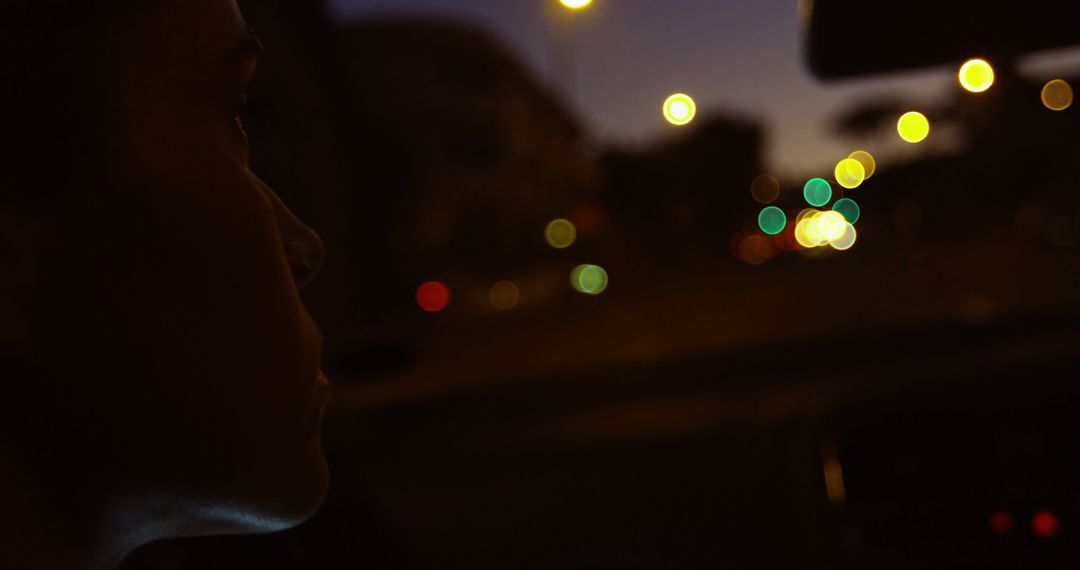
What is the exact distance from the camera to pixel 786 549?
387 centimetres

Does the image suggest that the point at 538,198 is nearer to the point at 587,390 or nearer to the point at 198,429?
the point at 587,390

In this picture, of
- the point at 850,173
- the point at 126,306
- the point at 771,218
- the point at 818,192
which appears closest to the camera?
the point at 126,306

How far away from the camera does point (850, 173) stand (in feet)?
17.8

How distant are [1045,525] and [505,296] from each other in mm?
Answer: 15253

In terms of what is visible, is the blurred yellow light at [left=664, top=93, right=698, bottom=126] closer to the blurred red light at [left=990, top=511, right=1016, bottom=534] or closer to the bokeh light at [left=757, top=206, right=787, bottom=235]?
the blurred red light at [left=990, top=511, right=1016, bottom=534]

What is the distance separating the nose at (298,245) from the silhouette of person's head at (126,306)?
5.7 inches

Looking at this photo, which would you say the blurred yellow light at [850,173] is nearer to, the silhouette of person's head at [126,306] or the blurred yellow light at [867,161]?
the blurred yellow light at [867,161]

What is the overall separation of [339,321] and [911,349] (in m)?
6.44

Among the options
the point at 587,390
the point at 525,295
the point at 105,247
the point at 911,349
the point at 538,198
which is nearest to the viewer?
the point at 105,247

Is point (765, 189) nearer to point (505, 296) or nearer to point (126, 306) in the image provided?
point (126, 306)

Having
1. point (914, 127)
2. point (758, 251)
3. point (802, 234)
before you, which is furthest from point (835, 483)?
→ point (758, 251)

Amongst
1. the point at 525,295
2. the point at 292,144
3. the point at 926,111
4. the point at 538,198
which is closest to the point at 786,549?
the point at 926,111

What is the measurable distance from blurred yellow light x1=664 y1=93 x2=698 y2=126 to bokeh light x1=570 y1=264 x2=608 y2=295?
13.0 metres

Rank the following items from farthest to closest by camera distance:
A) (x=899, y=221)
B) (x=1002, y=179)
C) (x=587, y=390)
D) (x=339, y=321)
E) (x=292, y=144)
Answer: (x=587, y=390), (x=899, y=221), (x=339, y=321), (x=1002, y=179), (x=292, y=144)
